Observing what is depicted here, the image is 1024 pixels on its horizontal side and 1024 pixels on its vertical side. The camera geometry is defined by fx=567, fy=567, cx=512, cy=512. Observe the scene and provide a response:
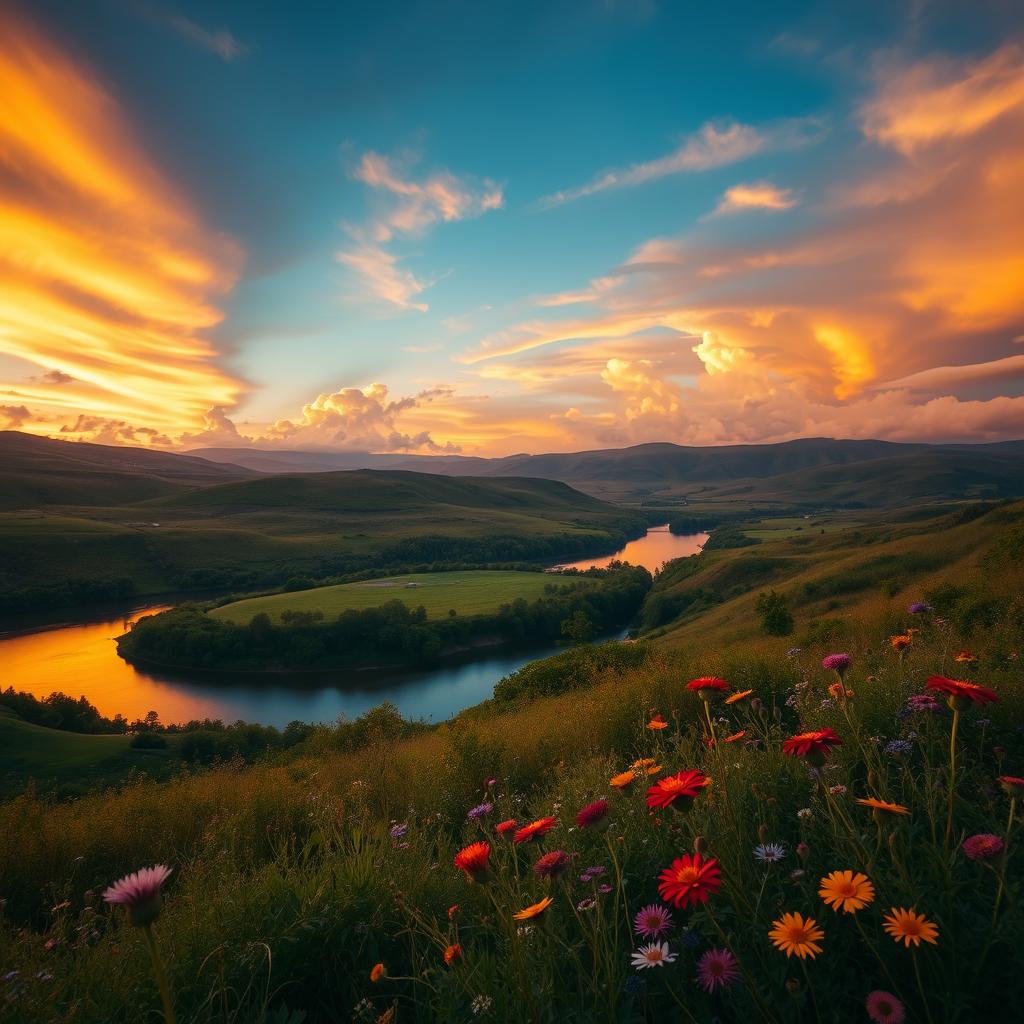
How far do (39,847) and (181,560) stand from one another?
127178 mm

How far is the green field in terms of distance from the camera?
78.6 metres

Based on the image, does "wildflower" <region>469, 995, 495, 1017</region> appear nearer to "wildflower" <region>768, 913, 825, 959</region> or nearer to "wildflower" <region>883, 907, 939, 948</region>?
"wildflower" <region>768, 913, 825, 959</region>

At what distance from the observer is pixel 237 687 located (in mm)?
61625

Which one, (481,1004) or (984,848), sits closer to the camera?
(984,848)

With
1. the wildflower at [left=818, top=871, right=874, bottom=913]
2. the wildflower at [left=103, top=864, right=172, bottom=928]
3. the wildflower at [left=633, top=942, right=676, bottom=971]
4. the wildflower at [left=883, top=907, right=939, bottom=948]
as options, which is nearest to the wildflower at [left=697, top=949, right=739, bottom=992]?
the wildflower at [left=633, top=942, right=676, bottom=971]

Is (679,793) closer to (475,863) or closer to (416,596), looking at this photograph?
(475,863)

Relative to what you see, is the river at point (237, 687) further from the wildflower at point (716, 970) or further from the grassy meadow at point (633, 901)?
the wildflower at point (716, 970)

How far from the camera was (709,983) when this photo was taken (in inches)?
79.5

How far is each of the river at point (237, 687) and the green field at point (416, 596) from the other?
12275 millimetres

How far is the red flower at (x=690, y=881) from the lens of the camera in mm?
1912

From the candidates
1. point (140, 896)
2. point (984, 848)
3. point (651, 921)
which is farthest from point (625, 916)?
point (140, 896)

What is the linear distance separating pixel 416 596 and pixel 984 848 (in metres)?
88.8

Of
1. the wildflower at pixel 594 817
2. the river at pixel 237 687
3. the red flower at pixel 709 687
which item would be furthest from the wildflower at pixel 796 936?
the river at pixel 237 687

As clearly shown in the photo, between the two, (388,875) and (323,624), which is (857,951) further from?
(323,624)
